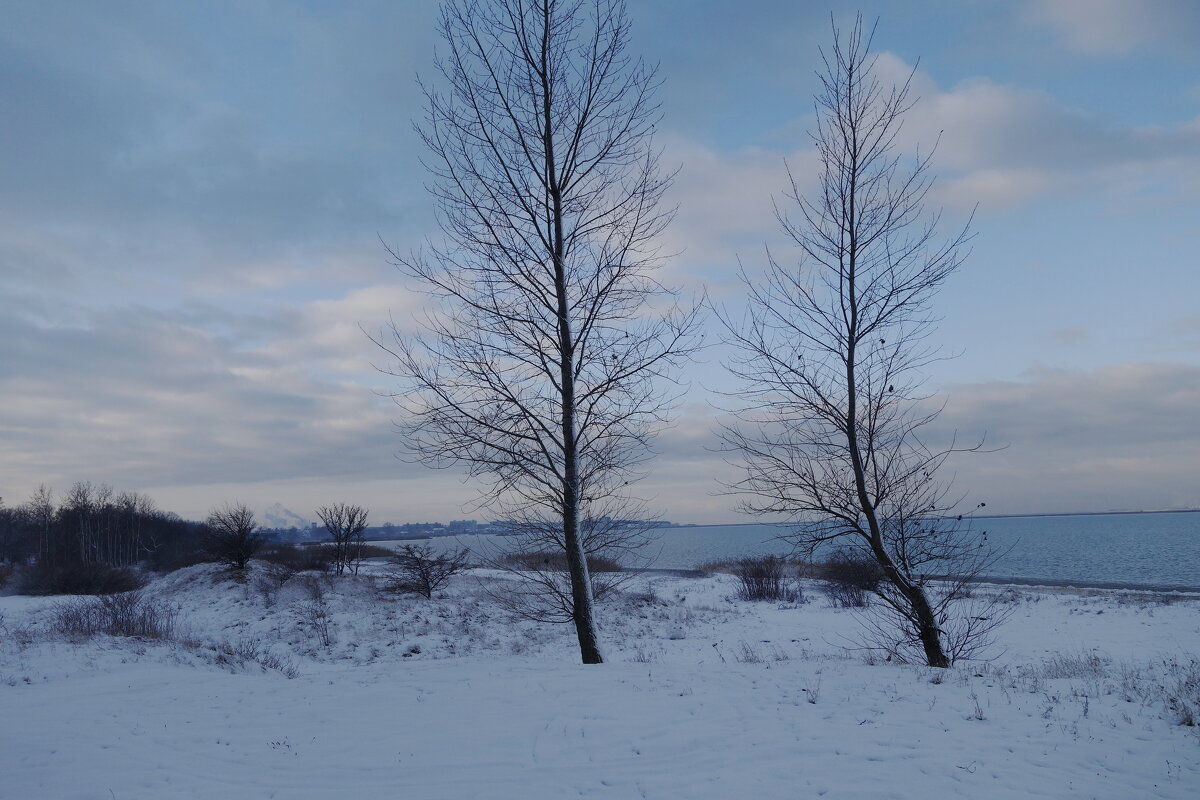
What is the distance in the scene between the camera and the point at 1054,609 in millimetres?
23547

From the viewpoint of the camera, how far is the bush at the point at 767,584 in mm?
28906

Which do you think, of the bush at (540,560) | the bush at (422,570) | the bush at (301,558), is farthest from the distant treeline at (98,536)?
the bush at (540,560)

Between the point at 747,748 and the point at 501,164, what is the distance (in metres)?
8.19

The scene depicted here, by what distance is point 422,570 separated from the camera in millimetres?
25172

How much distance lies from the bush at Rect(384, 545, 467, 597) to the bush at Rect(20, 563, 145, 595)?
13.2 metres

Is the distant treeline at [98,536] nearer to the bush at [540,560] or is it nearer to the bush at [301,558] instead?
the bush at [301,558]

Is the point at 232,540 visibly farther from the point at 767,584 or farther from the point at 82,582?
the point at 767,584

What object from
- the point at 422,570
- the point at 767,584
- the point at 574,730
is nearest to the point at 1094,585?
the point at 767,584

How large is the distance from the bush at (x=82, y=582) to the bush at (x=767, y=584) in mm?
28433

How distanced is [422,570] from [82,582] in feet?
58.3

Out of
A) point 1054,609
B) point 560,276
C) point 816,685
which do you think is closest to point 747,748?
point 816,685

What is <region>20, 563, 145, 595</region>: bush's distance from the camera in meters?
29.1

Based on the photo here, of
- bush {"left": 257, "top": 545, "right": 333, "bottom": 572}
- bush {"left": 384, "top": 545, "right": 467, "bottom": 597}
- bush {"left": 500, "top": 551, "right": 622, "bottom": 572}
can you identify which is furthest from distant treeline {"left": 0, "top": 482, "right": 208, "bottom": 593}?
bush {"left": 500, "top": 551, "right": 622, "bottom": 572}

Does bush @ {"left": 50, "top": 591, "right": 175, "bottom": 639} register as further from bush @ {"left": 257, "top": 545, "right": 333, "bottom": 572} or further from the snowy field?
bush @ {"left": 257, "top": 545, "right": 333, "bottom": 572}
